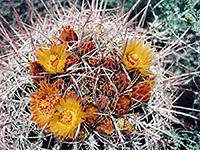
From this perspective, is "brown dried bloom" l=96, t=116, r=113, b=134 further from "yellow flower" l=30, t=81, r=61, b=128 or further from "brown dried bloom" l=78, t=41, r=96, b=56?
"brown dried bloom" l=78, t=41, r=96, b=56

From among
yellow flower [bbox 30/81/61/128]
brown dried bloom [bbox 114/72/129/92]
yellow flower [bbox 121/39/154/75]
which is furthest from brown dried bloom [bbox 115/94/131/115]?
yellow flower [bbox 30/81/61/128]

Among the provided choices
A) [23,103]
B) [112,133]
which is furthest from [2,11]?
[112,133]

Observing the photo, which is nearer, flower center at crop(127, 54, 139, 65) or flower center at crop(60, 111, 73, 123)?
flower center at crop(60, 111, 73, 123)

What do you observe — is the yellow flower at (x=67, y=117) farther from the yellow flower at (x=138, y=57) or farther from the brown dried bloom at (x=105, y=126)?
the yellow flower at (x=138, y=57)

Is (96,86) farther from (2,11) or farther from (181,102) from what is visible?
(2,11)

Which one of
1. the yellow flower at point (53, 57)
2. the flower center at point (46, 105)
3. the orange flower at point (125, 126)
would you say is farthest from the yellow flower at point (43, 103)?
the orange flower at point (125, 126)

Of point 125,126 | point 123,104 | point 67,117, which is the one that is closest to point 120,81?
point 123,104

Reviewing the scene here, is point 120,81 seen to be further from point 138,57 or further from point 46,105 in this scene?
point 46,105
